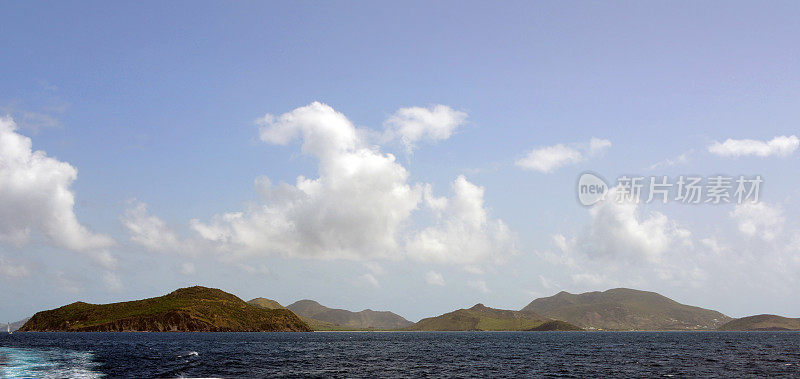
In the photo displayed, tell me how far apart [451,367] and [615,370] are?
89.0 ft

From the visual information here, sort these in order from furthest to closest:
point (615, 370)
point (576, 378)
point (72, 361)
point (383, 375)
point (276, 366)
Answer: point (72, 361) < point (276, 366) < point (615, 370) < point (383, 375) < point (576, 378)

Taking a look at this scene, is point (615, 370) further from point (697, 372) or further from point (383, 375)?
point (383, 375)

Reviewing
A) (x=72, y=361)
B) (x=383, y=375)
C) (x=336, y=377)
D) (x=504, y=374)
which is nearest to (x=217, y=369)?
(x=336, y=377)

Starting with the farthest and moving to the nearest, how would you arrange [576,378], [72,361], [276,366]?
[72,361] < [276,366] < [576,378]

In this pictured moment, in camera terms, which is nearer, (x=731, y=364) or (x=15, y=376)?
(x=15, y=376)

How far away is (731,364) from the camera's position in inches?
3728

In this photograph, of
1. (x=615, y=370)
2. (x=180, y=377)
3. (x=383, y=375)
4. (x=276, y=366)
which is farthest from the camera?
(x=276, y=366)

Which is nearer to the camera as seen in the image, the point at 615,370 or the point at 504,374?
the point at 504,374

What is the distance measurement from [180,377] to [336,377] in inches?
819

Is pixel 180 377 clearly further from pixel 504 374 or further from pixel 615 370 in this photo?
pixel 615 370

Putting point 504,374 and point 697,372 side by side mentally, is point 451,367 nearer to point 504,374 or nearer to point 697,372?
point 504,374

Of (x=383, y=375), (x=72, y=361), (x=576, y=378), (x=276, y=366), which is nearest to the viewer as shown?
(x=576, y=378)

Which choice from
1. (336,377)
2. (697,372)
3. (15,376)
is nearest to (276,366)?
(336,377)

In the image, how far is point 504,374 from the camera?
7894 cm
